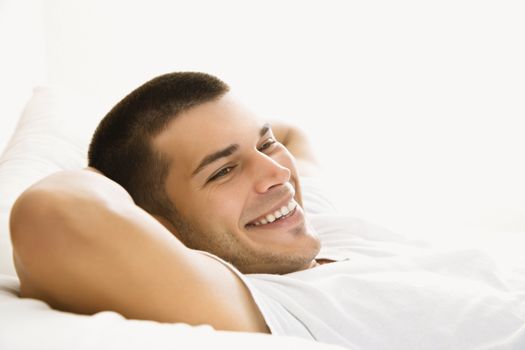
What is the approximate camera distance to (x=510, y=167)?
2.41m

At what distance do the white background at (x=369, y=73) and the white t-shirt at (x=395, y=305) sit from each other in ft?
4.29

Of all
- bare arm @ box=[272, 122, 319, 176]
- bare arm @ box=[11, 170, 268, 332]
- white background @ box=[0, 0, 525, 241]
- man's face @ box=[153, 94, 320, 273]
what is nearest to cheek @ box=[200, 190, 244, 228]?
man's face @ box=[153, 94, 320, 273]

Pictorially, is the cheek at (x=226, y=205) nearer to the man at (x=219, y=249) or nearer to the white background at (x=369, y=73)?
the man at (x=219, y=249)

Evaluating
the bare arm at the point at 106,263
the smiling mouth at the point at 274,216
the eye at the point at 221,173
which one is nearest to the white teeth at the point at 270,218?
the smiling mouth at the point at 274,216

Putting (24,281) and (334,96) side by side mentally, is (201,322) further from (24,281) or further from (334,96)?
(334,96)

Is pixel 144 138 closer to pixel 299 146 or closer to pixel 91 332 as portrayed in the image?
pixel 91 332

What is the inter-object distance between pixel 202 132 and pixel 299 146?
767 mm

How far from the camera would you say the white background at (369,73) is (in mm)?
2383

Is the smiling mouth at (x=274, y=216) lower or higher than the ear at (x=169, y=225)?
higher

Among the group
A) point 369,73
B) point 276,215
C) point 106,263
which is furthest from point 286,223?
point 369,73

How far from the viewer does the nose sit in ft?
3.42

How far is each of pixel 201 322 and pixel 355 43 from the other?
1.99m

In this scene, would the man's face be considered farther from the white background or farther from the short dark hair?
the white background

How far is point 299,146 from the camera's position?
1.79 metres
